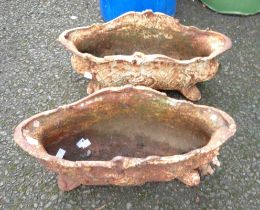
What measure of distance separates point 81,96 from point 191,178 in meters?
0.76

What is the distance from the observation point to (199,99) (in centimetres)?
187

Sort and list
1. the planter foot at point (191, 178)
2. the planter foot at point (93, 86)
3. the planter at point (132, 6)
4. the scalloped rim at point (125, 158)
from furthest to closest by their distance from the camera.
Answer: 1. the planter at point (132, 6)
2. the planter foot at point (93, 86)
3. the planter foot at point (191, 178)
4. the scalloped rim at point (125, 158)

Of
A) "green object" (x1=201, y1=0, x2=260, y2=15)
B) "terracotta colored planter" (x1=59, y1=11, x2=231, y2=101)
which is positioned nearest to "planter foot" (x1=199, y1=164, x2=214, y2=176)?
"terracotta colored planter" (x1=59, y1=11, x2=231, y2=101)

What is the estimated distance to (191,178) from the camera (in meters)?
1.43

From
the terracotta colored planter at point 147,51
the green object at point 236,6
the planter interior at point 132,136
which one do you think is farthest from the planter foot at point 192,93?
the green object at point 236,6

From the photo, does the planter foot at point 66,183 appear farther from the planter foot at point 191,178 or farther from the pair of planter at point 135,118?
the planter foot at point 191,178

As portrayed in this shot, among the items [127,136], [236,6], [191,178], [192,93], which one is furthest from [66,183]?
[236,6]

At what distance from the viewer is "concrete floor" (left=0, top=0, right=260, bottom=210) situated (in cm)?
154

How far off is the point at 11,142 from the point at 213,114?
911mm

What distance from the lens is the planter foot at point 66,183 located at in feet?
4.89

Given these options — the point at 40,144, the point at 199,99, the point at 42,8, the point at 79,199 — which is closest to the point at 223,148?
the point at 199,99

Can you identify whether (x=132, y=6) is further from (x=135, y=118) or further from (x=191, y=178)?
(x=191, y=178)

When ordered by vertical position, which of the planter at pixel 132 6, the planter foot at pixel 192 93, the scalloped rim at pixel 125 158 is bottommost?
the planter foot at pixel 192 93

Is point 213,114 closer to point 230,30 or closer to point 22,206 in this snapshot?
point 22,206
